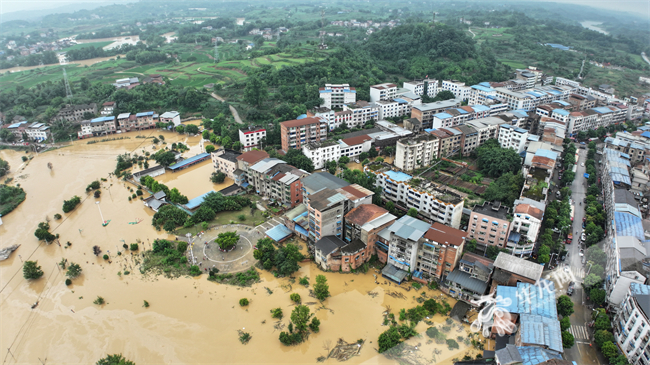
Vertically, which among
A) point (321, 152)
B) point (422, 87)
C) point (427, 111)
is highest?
point (422, 87)

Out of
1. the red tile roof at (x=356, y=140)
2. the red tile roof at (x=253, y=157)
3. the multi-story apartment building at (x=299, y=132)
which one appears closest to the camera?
the red tile roof at (x=253, y=157)

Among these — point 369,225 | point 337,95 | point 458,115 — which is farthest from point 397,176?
point 337,95

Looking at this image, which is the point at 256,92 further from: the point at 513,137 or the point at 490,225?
the point at 490,225

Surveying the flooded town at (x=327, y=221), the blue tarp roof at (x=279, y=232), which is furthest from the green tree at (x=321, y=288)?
the blue tarp roof at (x=279, y=232)

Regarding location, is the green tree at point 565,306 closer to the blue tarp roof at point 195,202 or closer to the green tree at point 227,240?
the green tree at point 227,240

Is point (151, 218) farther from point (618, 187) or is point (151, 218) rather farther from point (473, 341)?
point (618, 187)

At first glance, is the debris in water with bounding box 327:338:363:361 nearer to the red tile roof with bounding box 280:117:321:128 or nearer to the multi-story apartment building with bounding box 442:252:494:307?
the multi-story apartment building with bounding box 442:252:494:307

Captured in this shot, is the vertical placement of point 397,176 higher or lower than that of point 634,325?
higher
